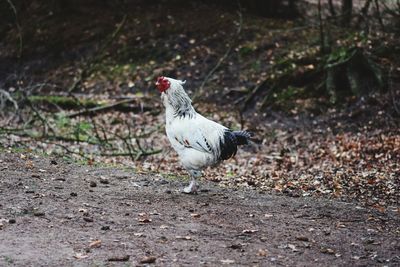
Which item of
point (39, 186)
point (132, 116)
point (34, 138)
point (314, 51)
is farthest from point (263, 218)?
point (314, 51)

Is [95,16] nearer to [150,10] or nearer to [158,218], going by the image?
[150,10]

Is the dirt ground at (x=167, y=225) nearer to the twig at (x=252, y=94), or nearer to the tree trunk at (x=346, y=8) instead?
the twig at (x=252, y=94)

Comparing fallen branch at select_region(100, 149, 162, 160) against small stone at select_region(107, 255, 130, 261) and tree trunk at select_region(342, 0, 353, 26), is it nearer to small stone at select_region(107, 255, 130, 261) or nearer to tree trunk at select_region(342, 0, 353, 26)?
small stone at select_region(107, 255, 130, 261)

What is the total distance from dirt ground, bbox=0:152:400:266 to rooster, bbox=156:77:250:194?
548mm

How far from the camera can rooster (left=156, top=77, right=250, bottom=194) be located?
7.67m

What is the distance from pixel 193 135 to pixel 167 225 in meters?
1.54

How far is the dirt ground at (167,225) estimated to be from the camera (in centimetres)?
557

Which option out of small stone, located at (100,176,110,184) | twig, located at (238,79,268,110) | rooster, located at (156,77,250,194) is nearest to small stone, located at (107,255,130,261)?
rooster, located at (156,77,250,194)

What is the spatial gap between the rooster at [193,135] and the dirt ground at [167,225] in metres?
0.55

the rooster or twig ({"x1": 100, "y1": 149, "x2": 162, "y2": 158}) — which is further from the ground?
the rooster

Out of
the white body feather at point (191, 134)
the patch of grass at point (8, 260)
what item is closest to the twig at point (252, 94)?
the white body feather at point (191, 134)

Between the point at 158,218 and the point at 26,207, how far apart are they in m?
1.51

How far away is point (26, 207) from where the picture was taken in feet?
22.2

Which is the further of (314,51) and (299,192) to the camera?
(314,51)
